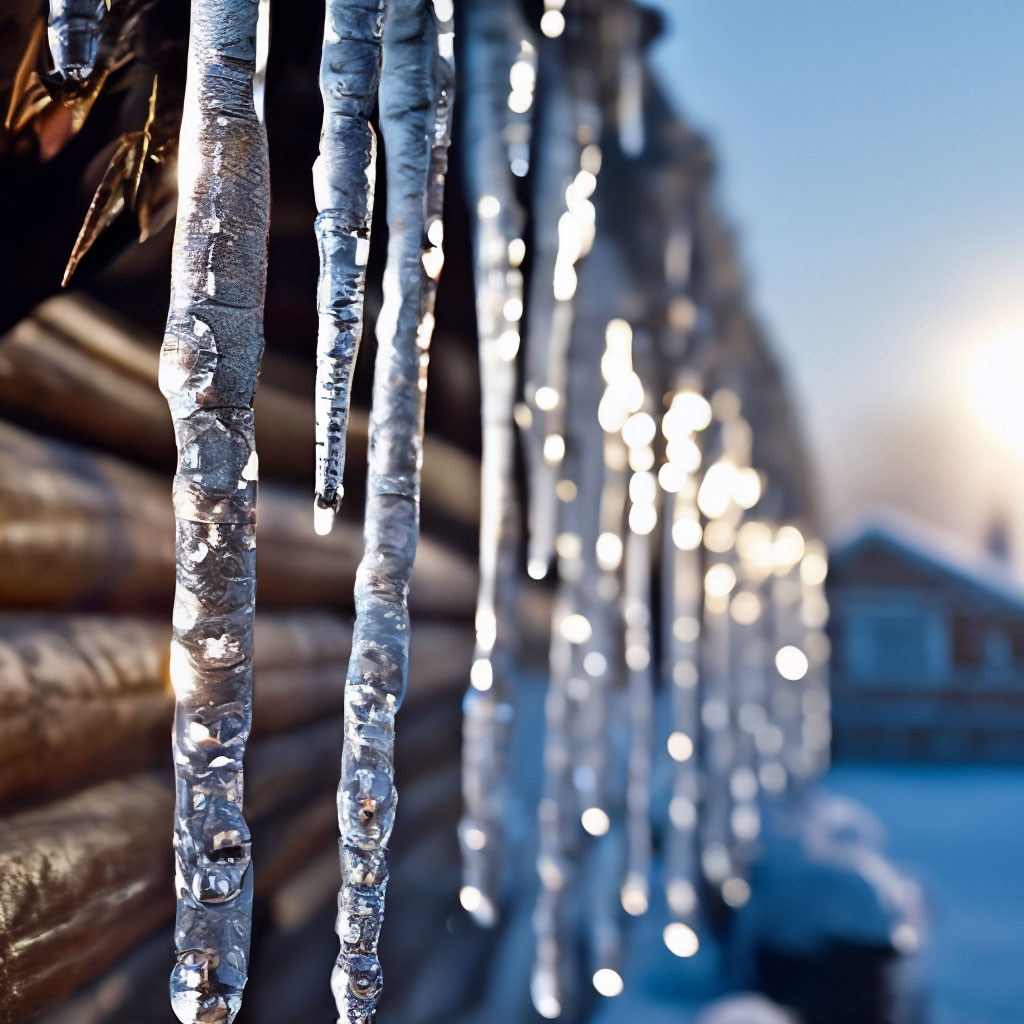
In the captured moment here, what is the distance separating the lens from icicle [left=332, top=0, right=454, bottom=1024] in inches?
33.7

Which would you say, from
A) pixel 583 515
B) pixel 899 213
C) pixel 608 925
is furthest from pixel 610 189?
pixel 899 213

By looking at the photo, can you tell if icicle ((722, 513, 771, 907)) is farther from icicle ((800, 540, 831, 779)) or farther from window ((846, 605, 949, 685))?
window ((846, 605, 949, 685))

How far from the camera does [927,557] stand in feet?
37.6

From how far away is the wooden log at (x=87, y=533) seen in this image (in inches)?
32.6

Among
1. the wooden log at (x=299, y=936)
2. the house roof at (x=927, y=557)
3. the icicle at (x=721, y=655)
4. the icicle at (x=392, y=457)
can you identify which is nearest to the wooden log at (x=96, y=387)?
the icicle at (x=392, y=457)

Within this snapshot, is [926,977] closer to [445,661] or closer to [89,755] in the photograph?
[445,661]

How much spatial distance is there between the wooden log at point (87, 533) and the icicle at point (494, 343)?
335 mm

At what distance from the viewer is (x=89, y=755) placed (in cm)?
93

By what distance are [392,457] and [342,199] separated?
0.82ft

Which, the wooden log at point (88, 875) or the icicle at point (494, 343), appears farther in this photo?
the icicle at point (494, 343)

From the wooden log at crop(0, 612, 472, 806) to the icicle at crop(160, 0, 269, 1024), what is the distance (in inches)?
6.8

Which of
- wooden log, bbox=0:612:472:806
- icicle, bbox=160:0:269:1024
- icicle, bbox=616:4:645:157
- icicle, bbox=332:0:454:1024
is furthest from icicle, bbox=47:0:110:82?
icicle, bbox=616:4:645:157

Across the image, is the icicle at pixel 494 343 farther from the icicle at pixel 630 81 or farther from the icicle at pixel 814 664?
the icicle at pixel 814 664

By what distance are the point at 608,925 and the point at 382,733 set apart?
166cm
